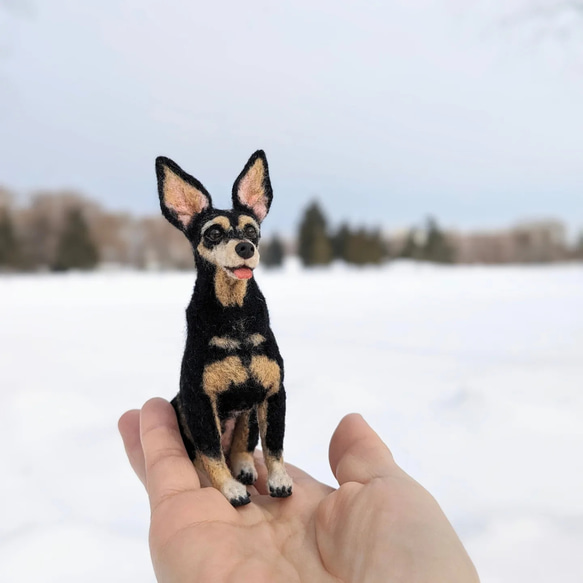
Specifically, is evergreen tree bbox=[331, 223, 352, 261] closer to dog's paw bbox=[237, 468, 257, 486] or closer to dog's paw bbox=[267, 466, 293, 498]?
dog's paw bbox=[237, 468, 257, 486]

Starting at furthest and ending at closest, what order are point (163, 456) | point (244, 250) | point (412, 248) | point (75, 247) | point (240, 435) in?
1. point (412, 248)
2. point (75, 247)
3. point (240, 435)
4. point (163, 456)
5. point (244, 250)

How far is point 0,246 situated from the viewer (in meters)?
9.35

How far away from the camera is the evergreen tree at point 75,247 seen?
32.6ft

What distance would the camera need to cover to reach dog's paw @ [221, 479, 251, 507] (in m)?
1.72

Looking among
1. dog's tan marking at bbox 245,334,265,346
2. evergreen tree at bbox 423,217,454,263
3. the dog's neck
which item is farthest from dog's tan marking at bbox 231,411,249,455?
evergreen tree at bbox 423,217,454,263

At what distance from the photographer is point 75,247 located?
10.1 m

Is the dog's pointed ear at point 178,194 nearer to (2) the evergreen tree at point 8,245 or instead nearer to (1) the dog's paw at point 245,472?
(1) the dog's paw at point 245,472

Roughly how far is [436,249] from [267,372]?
15532 mm

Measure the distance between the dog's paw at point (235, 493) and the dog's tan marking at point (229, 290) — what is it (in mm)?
607

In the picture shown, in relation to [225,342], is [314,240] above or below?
above

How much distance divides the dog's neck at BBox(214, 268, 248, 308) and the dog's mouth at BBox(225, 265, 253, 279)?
0.09 metres

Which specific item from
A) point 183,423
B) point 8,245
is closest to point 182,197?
point 183,423

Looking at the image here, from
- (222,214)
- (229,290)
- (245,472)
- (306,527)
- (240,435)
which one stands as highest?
(222,214)

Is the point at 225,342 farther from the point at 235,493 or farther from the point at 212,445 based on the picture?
the point at 235,493
